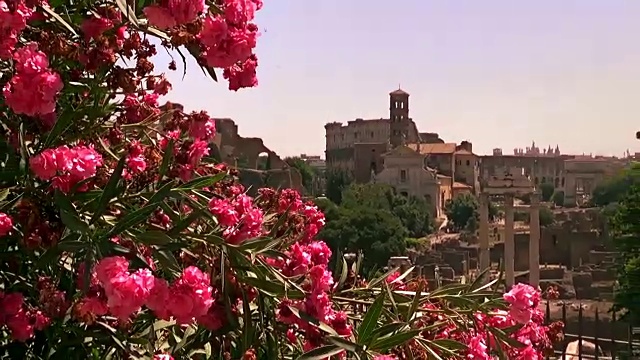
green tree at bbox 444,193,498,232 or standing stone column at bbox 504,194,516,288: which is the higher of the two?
green tree at bbox 444,193,498,232

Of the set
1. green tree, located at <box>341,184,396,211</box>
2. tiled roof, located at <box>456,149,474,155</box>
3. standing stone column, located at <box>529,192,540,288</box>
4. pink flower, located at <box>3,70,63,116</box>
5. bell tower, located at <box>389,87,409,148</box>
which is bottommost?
standing stone column, located at <box>529,192,540,288</box>

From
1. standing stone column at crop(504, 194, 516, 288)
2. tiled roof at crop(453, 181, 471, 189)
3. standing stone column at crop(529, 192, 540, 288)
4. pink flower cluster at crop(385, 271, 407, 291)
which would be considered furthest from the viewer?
tiled roof at crop(453, 181, 471, 189)

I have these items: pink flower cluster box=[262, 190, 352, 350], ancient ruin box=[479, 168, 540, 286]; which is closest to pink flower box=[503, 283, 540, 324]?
pink flower cluster box=[262, 190, 352, 350]

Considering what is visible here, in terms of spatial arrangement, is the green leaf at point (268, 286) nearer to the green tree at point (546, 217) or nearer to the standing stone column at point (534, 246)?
the standing stone column at point (534, 246)

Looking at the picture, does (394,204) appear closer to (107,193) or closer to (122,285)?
(107,193)

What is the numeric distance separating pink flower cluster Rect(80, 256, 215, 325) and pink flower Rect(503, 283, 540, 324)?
3.47 feet

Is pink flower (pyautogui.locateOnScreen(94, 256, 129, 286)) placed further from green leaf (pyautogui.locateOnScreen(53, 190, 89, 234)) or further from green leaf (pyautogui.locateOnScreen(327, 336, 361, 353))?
green leaf (pyautogui.locateOnScreen(327, 336, 361, 353))

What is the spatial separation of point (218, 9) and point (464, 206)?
44863mm

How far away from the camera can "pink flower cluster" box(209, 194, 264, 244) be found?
1.99 meters

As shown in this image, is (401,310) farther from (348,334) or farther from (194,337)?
(194,337)

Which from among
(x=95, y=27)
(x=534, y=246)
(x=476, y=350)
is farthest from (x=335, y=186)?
(x=95, y=27)

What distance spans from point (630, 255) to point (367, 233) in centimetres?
1672

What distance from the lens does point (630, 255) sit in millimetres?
13586

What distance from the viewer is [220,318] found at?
6.34 ft
